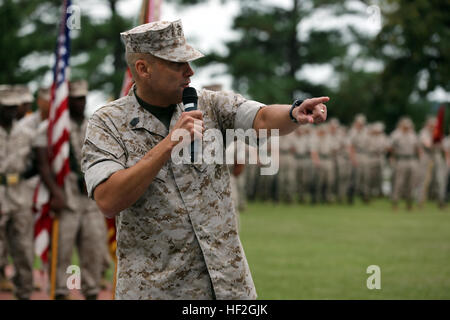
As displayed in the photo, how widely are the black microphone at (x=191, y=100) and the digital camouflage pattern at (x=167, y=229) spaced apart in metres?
0.19

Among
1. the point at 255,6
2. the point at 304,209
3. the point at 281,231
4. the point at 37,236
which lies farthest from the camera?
the point at 255,6

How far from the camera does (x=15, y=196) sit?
798 centimetres

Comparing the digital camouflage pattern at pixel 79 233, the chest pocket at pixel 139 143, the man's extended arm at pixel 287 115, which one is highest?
the man's extended arm at pixel 287 115

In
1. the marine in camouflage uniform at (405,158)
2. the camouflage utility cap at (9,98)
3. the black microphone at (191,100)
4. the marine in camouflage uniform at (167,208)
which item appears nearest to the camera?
the black microphone at (191,100)

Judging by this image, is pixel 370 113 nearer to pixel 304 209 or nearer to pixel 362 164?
pixel 362 164

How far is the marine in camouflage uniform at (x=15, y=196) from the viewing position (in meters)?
7.89

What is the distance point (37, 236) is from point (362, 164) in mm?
17048

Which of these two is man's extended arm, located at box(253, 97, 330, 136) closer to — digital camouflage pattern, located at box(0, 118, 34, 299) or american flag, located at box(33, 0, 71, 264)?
american flag, located at box(33, 0, 71, 264)

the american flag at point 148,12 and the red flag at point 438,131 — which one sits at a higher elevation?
the american flag at point 148,12

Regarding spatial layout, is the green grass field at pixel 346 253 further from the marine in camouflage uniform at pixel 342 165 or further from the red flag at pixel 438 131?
the marine in camouflage uniform at pixel 342 165

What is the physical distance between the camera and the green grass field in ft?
26.1

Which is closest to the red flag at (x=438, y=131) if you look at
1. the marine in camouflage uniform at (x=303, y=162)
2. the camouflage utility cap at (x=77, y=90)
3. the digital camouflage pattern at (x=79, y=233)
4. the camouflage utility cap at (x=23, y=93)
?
the marine in camouflage uniform at (x=303, y=162)

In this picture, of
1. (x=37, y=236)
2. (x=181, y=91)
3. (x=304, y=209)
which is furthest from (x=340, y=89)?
(x=181, y=91)
